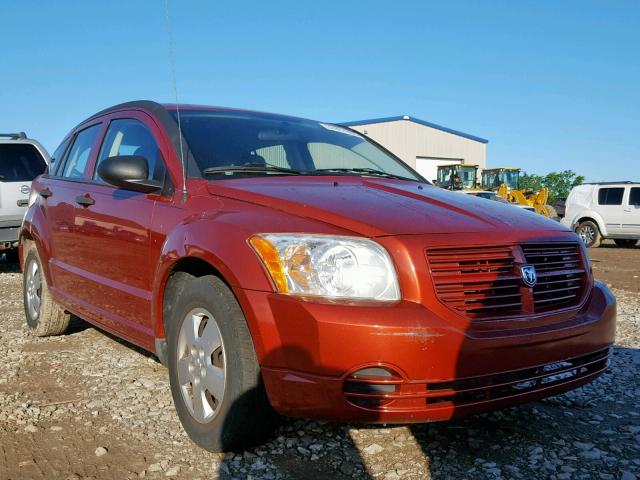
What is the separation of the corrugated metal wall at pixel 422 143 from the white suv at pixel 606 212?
69.8ft

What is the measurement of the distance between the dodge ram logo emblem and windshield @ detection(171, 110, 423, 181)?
53.0 inches

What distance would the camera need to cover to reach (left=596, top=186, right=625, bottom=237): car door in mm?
17219

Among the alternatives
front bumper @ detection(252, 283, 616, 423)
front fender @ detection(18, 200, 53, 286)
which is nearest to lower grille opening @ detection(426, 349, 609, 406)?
front bumper @ detection(252, 283, 616, 423)

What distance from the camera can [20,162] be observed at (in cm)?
979

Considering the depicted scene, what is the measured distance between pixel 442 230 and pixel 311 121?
2056 millimetres

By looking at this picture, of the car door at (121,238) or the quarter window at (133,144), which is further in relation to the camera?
the quarter window at (133,144)

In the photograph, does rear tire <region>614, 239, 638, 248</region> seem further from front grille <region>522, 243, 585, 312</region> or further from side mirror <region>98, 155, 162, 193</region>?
side mirror <region>98, 155, 162, 193</region>

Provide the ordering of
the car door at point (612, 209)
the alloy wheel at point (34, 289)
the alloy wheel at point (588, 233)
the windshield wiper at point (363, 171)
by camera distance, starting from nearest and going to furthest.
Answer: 1. the windshield wiper at point (363, 171)
2. the alloy wheel at point (34, 289)
3. the car door at point (612, 209)
4. the alloy wheel at point (588, 233)

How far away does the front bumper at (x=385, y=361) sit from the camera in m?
2.27

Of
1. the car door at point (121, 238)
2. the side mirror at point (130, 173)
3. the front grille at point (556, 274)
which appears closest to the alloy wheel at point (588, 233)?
the front grille at point (556, 274)

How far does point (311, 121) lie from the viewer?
4363 millimetres

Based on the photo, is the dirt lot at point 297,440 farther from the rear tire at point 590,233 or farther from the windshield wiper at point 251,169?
the rear tire at point 590,233

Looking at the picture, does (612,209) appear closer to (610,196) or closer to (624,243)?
(610,196)

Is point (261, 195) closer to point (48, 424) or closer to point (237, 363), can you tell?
point (237, 363)
